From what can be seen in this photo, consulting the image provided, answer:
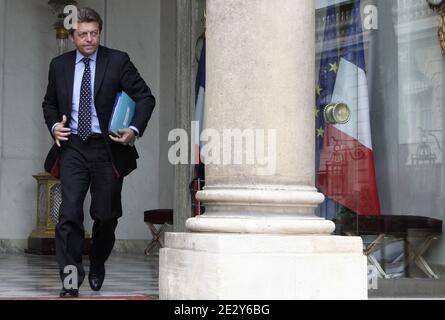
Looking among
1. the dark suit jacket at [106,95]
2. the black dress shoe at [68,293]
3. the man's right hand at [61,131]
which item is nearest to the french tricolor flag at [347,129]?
the dark suit jacket at [106,95]

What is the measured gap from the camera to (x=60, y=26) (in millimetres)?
12172

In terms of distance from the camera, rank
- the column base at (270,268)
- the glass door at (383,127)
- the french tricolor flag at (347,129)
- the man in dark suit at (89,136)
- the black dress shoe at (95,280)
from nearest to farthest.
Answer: the column base at (270,268), the man in dark suit at (89,136), the black dress shoe at (95,280), the glass door at (383,127), the french tricolor flag at (347,129)

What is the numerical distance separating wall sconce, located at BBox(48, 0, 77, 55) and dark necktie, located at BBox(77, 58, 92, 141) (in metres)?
5.71

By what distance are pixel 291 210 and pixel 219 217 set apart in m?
0.41

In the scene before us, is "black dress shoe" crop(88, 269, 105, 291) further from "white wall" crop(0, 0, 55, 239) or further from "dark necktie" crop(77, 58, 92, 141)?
"white wall" crop(0, 0, 55, 239)

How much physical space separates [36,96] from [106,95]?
644cm

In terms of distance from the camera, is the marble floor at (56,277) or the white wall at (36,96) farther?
the white wall at (36,96)

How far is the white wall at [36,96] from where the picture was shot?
12.7 m

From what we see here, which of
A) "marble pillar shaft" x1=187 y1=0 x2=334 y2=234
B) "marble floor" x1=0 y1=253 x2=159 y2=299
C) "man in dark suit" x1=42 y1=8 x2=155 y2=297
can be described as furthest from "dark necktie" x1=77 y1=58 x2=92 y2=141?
"marble pillar shaft" x1=187 y1=0 x2=334 y2=234

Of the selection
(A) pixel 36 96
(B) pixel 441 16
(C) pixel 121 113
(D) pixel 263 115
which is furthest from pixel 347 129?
(A) pixel 36 96

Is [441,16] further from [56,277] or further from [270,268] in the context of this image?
[56,277]

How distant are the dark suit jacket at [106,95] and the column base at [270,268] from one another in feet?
4.27

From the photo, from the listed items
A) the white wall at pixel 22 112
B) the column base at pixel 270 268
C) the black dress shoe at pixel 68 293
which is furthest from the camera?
the white wall at pixel 22 112

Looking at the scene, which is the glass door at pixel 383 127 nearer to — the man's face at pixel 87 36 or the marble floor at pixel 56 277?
the marble floor at pixel 56 277
